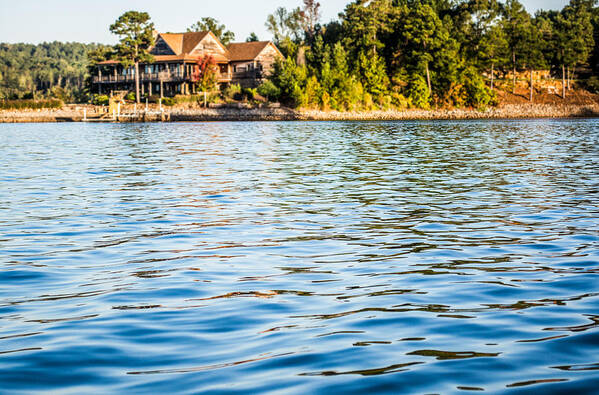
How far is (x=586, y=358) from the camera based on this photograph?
15.7ft

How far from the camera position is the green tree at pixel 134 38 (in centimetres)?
8112

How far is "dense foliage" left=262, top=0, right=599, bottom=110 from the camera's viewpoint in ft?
283

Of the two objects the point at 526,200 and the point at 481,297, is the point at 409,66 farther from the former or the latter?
the point at 481,297


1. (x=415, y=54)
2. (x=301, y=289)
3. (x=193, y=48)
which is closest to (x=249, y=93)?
(x=193, y=48)

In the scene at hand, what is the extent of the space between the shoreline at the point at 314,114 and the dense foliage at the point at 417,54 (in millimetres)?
1761

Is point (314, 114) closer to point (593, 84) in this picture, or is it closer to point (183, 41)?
point (183, 41)

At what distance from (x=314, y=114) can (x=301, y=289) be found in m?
77.1

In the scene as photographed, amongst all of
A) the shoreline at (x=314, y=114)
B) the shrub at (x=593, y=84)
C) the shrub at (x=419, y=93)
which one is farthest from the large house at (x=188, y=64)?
the shrub at (x=593, y=84)

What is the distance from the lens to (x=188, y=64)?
86188 millimetres

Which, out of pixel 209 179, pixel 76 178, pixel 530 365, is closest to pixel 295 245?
pixel 530 365

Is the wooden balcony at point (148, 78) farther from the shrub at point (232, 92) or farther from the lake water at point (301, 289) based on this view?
the lake water at point (301, 289)

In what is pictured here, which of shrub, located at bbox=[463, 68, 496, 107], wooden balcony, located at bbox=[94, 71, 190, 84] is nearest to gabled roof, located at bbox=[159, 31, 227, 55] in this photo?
wooden balcony, located at bbox=[94, 71, 190, 84]

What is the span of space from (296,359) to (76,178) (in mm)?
15752

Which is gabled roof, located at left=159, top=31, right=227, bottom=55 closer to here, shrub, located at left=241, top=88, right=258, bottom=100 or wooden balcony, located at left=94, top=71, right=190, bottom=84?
wooden balcony, located at left=94, top=71, right=190, bottom=84
